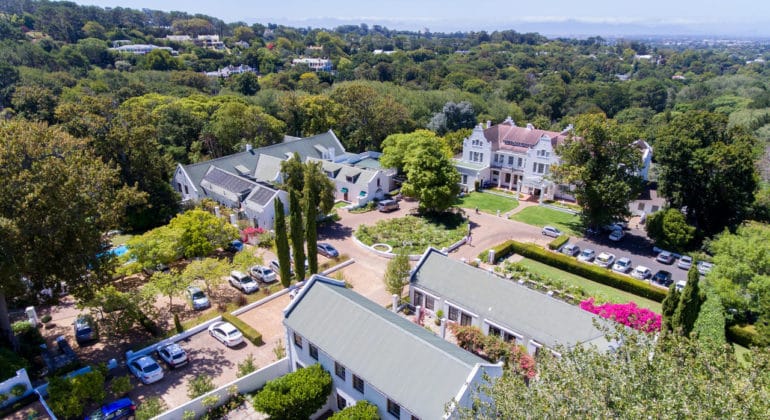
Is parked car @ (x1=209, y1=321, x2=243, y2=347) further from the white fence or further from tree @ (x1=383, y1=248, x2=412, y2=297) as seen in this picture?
tree @ (x1=383, y1=248, x2=412, y2=297)

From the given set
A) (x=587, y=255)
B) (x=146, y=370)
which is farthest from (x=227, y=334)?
(x=587, y=255)

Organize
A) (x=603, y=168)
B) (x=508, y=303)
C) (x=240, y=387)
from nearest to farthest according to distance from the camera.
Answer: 1. (x=240, y=387)
2. (x=508, y=303)
3. (x=603, y=168)

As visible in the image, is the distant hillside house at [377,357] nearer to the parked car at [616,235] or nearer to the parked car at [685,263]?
the parked car at [685,263]

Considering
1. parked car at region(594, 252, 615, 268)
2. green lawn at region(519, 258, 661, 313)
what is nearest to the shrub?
green lawn at region(519, 258, 661, 313)

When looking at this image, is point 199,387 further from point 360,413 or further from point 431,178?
point 431,178

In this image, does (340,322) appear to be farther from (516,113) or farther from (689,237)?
(516,113)

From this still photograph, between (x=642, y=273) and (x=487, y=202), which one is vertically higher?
(x=642, y=273)
